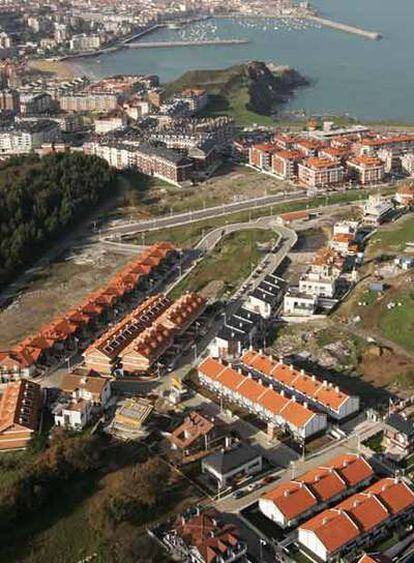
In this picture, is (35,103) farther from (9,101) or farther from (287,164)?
(287,164)

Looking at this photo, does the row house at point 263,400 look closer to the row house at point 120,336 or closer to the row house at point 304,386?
the row house at point 304,386

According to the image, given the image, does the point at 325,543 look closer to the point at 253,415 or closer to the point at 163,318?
the point at 253,415

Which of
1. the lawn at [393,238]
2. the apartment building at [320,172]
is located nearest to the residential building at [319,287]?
the lawn at [393,238]

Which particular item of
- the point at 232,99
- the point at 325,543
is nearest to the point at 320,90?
the point at 232,99

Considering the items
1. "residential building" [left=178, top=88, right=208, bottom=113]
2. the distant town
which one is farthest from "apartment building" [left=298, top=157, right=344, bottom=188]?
"residential building" [left=178, top=88, right=208, bottom=113]

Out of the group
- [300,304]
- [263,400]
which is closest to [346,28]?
[300,304]

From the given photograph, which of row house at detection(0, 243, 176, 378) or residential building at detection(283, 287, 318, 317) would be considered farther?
residential building at detection(283, 287, 318, 317)

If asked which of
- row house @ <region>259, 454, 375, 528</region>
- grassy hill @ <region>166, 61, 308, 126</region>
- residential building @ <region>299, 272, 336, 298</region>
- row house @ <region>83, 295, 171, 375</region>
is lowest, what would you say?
grassy hill @ <region>166, 61, 308, 126</region>

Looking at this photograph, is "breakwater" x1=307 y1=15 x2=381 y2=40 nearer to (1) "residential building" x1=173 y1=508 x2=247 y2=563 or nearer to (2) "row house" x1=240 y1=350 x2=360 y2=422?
(2) "row house" x1=240 y1=350 x2=360 y2=422
